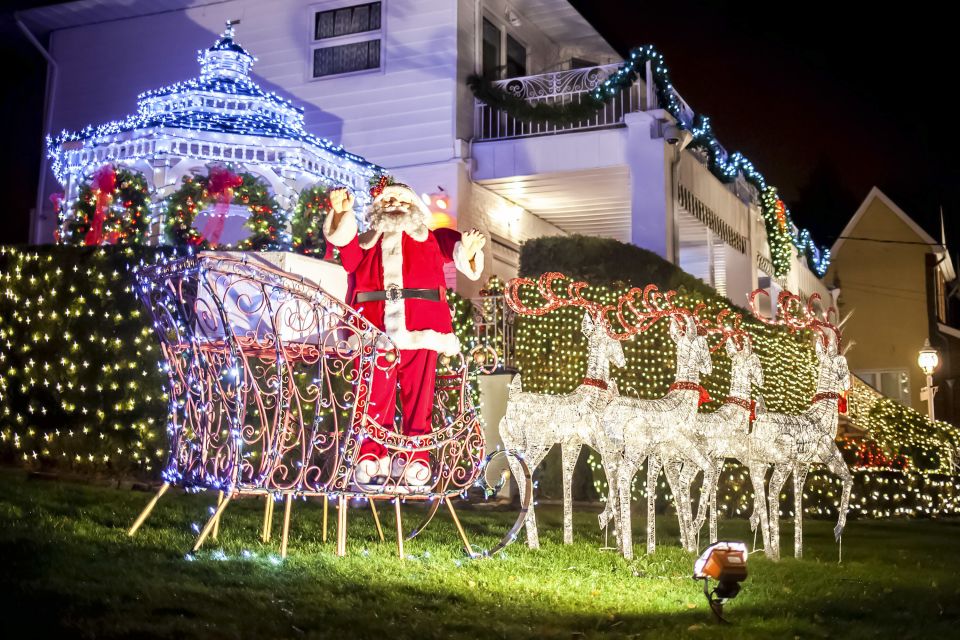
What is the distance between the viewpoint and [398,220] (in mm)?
6160

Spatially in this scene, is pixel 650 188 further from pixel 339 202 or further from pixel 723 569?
pixel 723 569

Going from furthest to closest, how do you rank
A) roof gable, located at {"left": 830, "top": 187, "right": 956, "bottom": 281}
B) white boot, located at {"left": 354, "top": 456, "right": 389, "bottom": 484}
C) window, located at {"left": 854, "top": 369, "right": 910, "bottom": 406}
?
1. roof gable, located at {"left": 830, "top": 187, "right": 956, "bottom": 281}
2. window, located at {"left": 854, "top": 369, "right": 910, "bottom": 406}
3. white boot, located at {"left": 354, "top": 456, "right": 389, "bottom": 484}

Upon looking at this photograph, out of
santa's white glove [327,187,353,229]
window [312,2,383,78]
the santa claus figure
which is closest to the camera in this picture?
the santa claus figure

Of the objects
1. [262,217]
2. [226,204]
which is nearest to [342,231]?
[262,217]

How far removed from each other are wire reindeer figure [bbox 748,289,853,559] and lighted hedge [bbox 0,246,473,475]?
5189 millimetres

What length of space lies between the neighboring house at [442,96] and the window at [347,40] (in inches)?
0.9

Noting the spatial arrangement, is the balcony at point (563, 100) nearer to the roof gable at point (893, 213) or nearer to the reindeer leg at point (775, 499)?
the reindeer leg at point (775, 499)

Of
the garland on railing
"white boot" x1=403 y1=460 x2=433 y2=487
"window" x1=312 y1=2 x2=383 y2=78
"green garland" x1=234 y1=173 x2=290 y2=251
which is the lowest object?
"white boot" x1=403 y1=460 x2=433 y2=487

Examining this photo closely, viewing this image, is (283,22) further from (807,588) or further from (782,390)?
(807,588)

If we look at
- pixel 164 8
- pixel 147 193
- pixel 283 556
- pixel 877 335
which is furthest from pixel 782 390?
pixel 877 335

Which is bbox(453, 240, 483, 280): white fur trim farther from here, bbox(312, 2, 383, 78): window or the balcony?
bbox(312, 2, 383, 78): window

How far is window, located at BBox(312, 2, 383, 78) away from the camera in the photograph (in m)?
16.3

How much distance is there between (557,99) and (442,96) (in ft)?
5.92

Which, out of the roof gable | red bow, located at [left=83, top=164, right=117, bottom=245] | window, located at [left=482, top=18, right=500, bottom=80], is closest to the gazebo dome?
red bow, located at [left=83, top=164, right=117, bottom=245]
